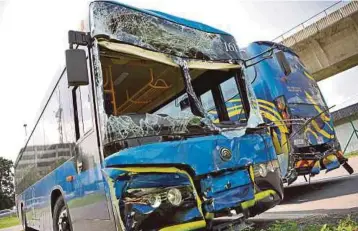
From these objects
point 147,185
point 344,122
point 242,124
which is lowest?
point 147,185

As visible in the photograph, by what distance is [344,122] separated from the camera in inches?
1080

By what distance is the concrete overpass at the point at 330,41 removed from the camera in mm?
14672

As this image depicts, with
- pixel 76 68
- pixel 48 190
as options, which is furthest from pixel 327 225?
pixel 48 190

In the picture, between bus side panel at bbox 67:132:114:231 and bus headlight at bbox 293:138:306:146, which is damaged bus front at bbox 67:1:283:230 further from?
bus headlight at bbox 293:138:306:146

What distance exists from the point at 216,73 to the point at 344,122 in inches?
1042

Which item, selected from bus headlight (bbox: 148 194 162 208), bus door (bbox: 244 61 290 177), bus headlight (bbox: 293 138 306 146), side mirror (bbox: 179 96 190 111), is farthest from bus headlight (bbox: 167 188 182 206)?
bus headlight (bbox: 293 138 306 146)

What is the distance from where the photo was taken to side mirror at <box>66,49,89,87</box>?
3324mm

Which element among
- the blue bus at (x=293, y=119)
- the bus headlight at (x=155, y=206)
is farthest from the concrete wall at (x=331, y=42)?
the bus headlight at (x=155, y=206)

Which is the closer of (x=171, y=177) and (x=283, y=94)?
(x=171, y=177)

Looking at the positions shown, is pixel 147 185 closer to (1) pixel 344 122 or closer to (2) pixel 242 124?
(2) pixel 242 124

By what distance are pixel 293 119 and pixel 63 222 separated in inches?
191

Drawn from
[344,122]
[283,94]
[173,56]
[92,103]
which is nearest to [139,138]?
[92,103]

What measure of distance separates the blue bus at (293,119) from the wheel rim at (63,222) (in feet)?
13.6

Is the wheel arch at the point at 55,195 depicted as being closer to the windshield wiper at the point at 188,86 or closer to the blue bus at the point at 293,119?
the windshield wiper at the point at 188,86
